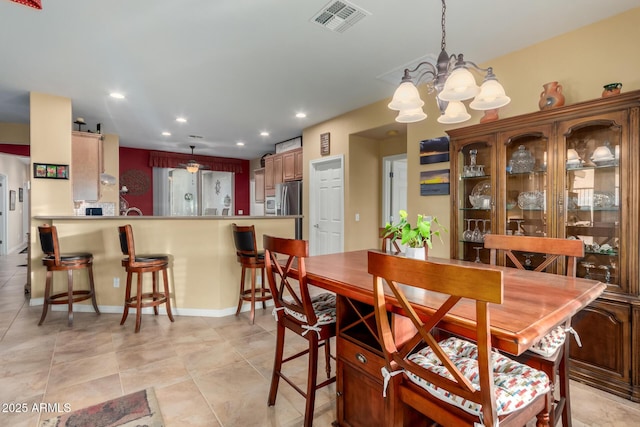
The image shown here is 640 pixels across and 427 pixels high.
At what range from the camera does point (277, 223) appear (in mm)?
3988

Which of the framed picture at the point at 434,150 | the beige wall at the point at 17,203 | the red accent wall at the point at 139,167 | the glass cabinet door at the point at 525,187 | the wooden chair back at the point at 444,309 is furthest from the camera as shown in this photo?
the beige wall at the point at 17,203

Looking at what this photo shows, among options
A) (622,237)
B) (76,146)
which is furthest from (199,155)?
(622,237)

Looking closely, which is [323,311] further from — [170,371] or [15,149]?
[15,149]

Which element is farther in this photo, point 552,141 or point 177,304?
point 177,304

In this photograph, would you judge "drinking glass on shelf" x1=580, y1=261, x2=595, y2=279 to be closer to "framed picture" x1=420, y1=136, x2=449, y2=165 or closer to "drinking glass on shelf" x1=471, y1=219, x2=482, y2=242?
"drinking glass on shelf" x1=471, y1=219, x2=482, y2=242

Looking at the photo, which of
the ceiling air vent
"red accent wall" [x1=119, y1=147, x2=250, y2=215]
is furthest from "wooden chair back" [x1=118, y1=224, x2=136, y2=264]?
"red accent wall" [x1=119, y1=147, x2=250, y2=215]

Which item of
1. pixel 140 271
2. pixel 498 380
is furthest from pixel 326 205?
pixel 498 380

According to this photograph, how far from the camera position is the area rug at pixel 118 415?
1.77m

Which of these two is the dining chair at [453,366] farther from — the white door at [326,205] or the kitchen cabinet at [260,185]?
the kitchen cabinet at [260,185]

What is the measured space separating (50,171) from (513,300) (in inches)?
196

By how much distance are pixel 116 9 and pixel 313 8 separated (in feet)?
4.57

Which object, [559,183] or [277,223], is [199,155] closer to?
[277,223]

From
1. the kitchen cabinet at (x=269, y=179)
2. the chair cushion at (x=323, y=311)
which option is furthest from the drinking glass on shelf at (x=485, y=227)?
the kitchen cabinet at (x=269, y=179)

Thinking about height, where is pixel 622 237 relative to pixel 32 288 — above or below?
above
